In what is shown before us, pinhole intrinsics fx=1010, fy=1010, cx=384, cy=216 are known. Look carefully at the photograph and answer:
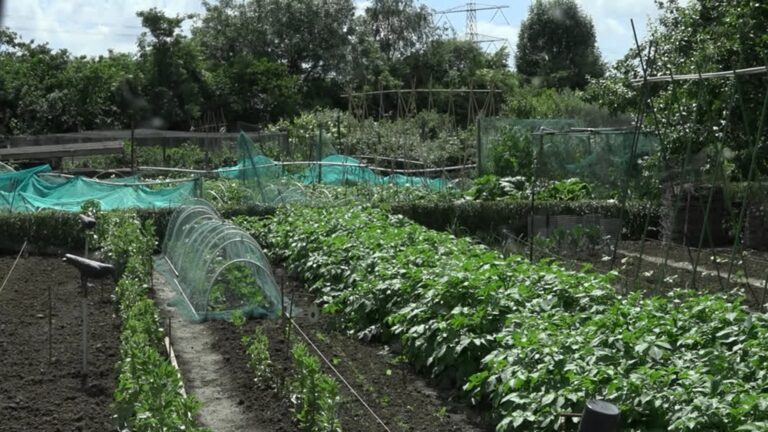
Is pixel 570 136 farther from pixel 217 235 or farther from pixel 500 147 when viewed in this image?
pixel 217 235

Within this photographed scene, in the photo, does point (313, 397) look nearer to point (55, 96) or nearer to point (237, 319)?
point (237, 319)

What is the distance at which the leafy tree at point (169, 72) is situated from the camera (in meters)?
34.7

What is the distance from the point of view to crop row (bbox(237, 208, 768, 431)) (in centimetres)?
522

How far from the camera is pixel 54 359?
8172 millimetres

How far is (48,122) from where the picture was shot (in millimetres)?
34031

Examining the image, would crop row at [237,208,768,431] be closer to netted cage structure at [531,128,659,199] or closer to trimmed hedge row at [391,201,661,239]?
trimmed hedge row at [391,201,661,239]

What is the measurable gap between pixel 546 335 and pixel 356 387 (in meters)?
1.75

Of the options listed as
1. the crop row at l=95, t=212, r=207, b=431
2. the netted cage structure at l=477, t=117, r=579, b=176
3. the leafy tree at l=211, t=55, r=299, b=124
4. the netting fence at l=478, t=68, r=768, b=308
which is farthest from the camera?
the leafy tree at l=211, t=55, r=299, b=124

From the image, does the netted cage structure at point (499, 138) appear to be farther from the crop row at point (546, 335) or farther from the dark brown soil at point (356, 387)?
the dark brown soil at point (356, 387)

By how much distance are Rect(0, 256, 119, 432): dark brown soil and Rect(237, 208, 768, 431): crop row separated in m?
Answer: 2.26

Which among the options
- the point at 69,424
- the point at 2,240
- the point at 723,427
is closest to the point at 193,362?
the point at 69,424

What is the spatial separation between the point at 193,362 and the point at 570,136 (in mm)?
12173

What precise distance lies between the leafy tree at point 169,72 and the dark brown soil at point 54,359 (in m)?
23.4

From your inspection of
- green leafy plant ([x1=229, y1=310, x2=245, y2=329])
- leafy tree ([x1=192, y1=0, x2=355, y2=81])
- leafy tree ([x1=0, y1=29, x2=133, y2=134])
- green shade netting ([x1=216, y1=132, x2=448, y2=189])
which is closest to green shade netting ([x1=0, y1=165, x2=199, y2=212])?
green shade netting ([x1=216, y1=132, x2=448, y2=189])
